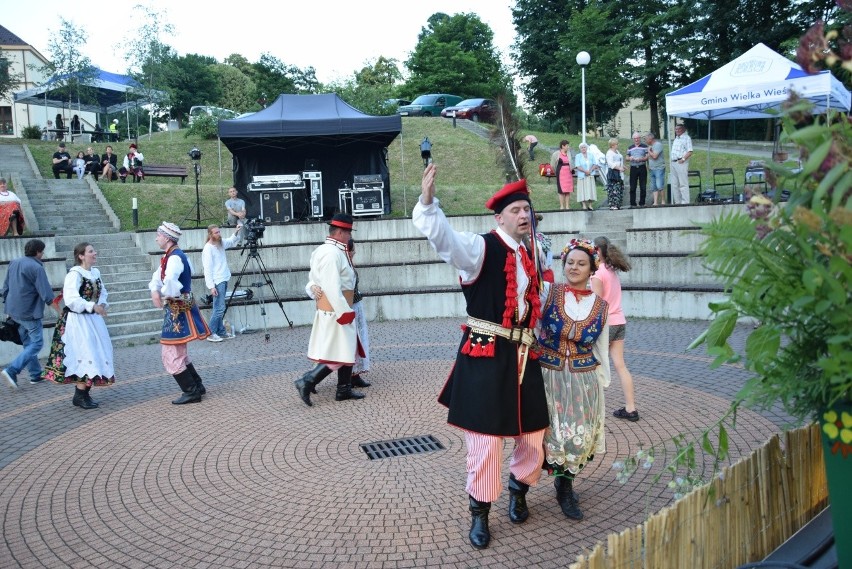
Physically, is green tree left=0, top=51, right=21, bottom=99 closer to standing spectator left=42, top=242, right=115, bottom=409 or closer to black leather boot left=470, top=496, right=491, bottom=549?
standing spectator left=42, top=242, right=115, bottom=409

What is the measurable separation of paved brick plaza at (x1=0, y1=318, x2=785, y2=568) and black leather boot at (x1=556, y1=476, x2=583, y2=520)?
82 mm

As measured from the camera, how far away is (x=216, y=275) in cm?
1233

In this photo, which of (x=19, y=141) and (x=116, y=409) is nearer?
(x=116, y=409)

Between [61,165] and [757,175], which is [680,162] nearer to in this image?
[757,175]

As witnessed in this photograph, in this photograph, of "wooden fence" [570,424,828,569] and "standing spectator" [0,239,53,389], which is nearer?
"wooden fence" [570,424,828,569]

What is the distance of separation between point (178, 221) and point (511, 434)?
1605cm

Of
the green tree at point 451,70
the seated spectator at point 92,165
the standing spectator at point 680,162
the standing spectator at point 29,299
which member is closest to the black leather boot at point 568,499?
the standing spectator at point 29,299

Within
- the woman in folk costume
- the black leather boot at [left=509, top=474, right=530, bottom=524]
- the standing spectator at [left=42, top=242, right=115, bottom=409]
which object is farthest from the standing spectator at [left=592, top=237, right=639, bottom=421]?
the standing spectator at [left=42, top=242, right=115, bottom=409]

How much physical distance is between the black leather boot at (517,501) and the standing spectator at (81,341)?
5.52 meters

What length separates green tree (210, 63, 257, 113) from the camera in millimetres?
49531

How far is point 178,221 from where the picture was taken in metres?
18.4

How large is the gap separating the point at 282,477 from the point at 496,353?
2.44m

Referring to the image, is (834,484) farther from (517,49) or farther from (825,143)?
(517,49)

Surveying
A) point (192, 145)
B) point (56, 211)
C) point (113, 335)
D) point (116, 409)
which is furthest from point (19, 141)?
point (116, 409)
